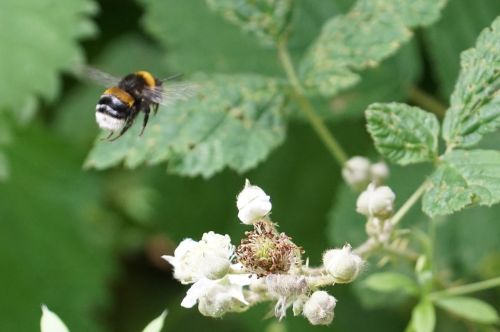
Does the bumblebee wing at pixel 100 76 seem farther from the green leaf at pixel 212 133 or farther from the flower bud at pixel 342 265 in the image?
the flower bud at pixel 342 265

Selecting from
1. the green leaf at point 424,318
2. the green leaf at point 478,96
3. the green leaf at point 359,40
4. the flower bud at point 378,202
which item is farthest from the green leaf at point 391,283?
the green leaf at point 359,40

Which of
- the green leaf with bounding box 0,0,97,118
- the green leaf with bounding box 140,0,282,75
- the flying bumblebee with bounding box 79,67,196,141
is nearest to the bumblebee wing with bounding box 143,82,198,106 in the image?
the flying bumblebee with bounding box 79,67,196,141

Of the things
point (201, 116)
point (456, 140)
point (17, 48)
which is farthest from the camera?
point (17, 48)

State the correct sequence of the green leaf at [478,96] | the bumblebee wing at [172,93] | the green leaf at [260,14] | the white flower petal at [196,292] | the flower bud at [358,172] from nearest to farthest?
the white flower petal at [196,292] < the green leaf at [478,96] < the bumblebee wing at [172,93] < the flower bud at [358,172] < the green leaf at [260,14]

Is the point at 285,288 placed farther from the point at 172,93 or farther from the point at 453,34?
the point at 453,34

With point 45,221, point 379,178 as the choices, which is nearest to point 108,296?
point 45,221

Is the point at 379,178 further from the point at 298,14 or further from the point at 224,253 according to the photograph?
the point at 298,14
